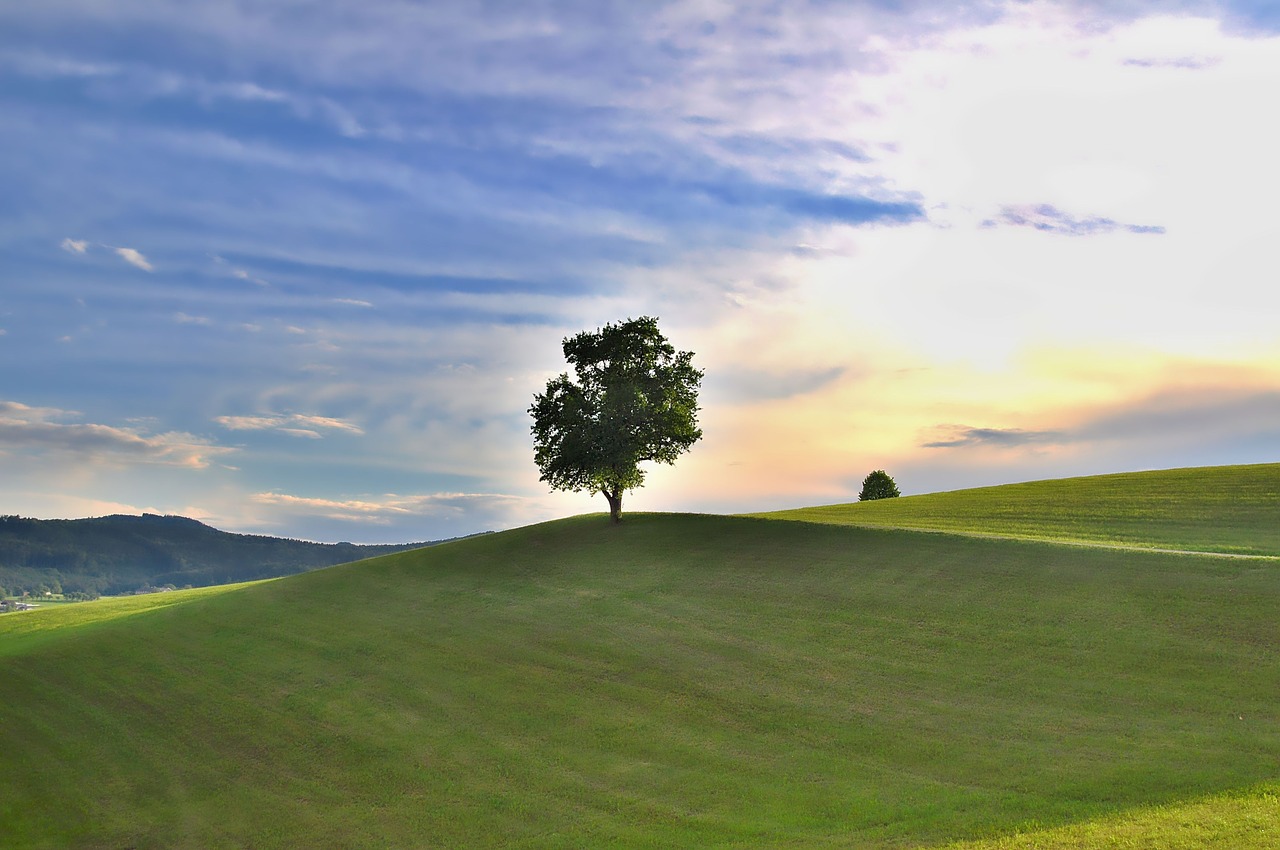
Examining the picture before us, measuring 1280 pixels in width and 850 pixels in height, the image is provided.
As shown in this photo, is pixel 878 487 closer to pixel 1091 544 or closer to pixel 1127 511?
pixel 1127 511

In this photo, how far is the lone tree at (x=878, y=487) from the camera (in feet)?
295

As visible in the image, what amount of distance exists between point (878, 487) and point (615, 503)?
44230 mm

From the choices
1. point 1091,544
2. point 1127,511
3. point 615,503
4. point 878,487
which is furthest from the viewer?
point 878,487

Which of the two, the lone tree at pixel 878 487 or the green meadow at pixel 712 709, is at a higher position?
the lone tree at pixel 878 487

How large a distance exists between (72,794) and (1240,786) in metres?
31.6

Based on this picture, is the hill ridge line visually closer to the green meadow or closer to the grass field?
the grass field

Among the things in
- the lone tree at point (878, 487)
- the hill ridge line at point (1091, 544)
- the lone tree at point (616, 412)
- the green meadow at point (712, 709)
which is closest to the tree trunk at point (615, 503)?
the lone tree at point (616, 412)

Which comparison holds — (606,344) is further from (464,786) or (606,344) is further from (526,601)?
(464,786)

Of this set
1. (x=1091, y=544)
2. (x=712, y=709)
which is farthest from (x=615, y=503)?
(x=712, y=709)

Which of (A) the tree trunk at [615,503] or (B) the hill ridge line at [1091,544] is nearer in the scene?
(B) the hill ridge line at [1091,544]

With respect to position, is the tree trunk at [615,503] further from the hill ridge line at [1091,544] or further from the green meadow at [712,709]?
the hill ridge line at [1091,544]

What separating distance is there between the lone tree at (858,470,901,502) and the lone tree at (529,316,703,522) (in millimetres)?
40966

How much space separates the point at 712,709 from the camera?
85.1ft

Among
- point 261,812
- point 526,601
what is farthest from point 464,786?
point 526,601
